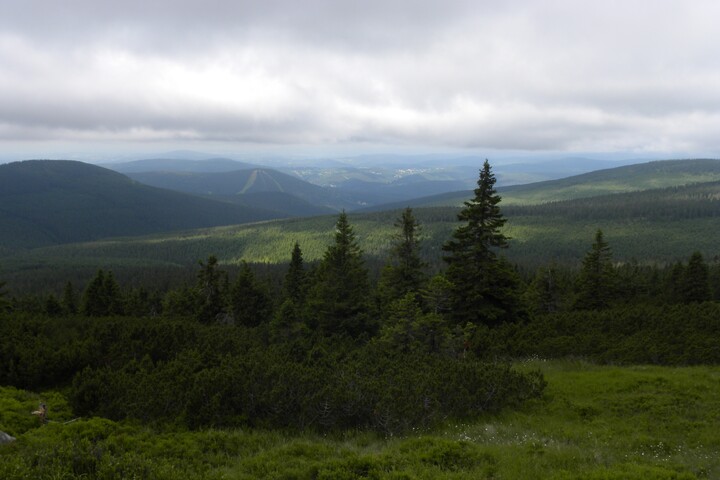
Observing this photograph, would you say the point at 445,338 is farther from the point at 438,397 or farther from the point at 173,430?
the point at 173,430

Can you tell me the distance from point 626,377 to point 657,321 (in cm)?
705

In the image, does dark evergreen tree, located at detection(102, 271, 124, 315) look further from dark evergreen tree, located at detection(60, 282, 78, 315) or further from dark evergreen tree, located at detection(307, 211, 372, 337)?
dark evergreen tree, located at detection(307, 211, 372, 337)

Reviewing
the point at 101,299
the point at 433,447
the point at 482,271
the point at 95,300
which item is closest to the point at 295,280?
the point at 101,299

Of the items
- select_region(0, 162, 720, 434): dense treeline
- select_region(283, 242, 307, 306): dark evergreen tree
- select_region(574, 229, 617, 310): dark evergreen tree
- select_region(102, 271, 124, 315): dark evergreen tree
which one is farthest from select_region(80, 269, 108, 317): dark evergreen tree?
select_region(574, 229, 617, 310): dark evergreen tree

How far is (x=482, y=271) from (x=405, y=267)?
515 cm

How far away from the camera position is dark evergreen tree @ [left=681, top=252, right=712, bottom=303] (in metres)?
42.9

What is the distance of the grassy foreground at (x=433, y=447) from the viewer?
8.22 meters

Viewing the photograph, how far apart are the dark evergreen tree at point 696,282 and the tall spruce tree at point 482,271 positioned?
29.4 metres

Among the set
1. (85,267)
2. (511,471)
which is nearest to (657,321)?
(511,471)

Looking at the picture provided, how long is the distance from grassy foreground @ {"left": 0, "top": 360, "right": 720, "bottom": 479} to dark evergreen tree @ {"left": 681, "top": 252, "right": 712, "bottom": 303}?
37086 mm

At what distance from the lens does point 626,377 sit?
1482 centimetres

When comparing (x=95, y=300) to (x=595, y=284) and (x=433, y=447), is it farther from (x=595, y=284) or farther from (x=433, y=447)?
(x=595, y=284)

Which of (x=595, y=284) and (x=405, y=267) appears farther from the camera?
(x=595, y=284)

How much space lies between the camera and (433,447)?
381 inches
